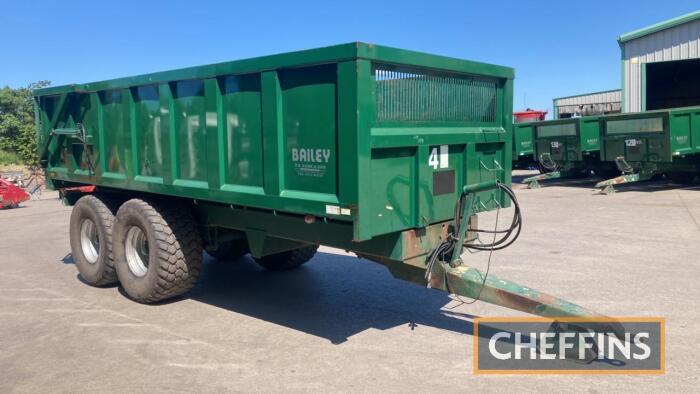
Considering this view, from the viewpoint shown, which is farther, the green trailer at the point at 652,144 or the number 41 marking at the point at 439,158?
the green trailer at the point at 652,144

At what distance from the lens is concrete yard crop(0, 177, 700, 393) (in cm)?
436

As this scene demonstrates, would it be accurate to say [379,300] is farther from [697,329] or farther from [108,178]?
[108,178]

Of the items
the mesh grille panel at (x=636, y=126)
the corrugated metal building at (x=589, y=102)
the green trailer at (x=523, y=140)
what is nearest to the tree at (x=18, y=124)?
the green trailer at (x=523, y=140)

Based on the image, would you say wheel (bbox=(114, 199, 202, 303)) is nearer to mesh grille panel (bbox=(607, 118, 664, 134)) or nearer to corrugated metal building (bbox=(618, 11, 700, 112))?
mesh grille panel (bbox=(607, 118, 664, 134))

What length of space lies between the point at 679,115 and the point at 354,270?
40.0 ft

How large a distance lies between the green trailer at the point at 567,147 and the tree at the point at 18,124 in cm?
1998

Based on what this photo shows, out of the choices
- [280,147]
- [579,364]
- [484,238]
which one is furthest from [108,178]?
[484,238]

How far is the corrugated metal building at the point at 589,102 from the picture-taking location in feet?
116

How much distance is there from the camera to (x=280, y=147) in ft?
15.9

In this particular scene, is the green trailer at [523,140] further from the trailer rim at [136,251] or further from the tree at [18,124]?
the tree at [18,124]

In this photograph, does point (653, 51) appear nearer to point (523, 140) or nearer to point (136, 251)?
point (523, 140)

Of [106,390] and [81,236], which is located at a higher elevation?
[81,236]

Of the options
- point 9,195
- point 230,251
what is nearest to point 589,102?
point 9,195

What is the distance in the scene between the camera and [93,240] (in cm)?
763
